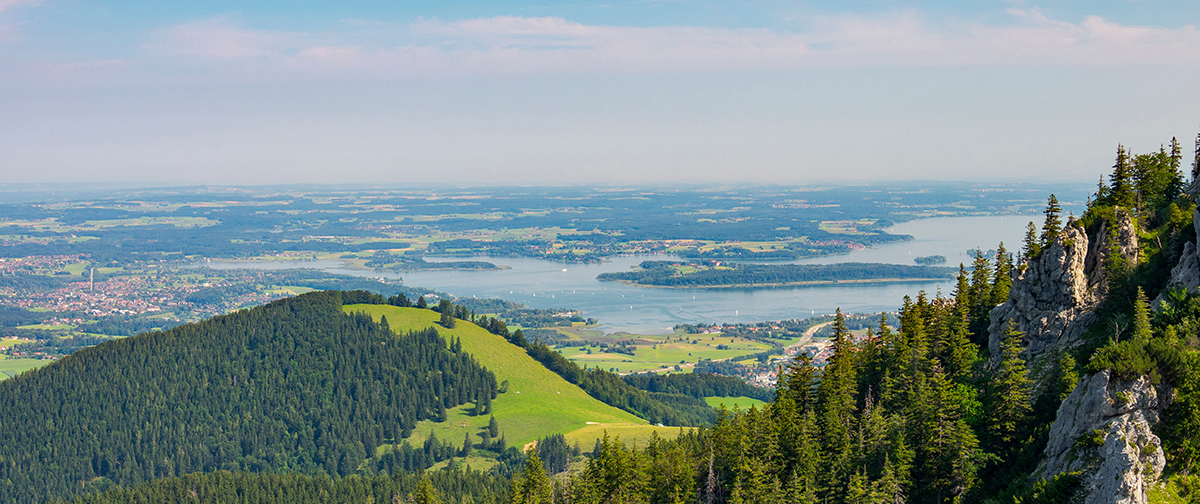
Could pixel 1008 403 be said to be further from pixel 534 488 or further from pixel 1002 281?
pixel 534 488

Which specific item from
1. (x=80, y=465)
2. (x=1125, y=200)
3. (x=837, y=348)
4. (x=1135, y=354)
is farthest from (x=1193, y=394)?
(x=80, y=465)

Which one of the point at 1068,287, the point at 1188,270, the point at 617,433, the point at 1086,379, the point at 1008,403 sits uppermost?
the point at 1188,270

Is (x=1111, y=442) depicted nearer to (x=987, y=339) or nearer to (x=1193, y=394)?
(x=1193, y=394)

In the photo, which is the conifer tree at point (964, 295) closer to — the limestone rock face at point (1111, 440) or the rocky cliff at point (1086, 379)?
the rocky cliff at point (1086, 379)

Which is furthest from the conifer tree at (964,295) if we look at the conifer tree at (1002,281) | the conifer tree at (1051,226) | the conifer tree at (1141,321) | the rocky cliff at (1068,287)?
the conifer tree at (1141,321)

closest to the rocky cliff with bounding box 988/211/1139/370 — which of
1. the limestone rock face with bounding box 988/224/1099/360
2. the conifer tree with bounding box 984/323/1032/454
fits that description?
the limestone rock face with bounding box 988/224/1099/360

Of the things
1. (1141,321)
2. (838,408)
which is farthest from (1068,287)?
(838,408)

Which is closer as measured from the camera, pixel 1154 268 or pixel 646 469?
pixel 1154 268
